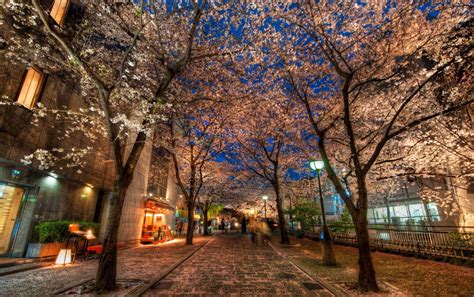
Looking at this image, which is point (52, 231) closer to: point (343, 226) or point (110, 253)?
point (110, 253)

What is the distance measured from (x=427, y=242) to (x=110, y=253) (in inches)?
599

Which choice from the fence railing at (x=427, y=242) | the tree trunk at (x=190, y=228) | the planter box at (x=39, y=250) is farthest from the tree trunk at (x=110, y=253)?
the fence railing at (x=427, y=242)

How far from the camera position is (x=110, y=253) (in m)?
5.97

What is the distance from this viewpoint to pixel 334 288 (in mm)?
6070

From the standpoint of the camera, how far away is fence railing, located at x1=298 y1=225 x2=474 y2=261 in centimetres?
972

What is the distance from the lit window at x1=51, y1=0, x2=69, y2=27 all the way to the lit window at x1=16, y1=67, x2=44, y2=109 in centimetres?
311

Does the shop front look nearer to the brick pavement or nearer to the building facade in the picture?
the building facade

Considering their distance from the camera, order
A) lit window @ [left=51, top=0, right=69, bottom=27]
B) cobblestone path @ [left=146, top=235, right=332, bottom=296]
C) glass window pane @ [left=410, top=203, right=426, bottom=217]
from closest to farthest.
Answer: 1. cobblestone path @ [left=146, top=235, right=332, bottom=296]
2. lit window @ [left=51, top=0, right=69, bottom=27]
3. glass window pane @ [left=410, top=203, right=426, bottom=217]

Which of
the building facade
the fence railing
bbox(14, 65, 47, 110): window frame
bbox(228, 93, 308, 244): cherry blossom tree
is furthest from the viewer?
bbox(228, 93, 308, 244): cherry blossom tree

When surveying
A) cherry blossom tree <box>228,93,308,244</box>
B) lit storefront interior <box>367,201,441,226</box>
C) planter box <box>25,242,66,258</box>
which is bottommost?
planter box <box>25,242,66,258</box>

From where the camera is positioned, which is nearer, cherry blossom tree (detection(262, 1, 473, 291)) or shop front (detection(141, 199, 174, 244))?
cherry blossom tree (detection(262, 1, 473, 291))

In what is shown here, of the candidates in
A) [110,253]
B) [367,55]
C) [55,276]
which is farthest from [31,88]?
[367,55]

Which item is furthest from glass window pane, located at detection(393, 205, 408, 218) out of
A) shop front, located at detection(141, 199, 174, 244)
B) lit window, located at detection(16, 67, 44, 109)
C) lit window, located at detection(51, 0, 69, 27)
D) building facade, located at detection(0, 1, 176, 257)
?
lit window, located at detection(51, 0, 69, 27)

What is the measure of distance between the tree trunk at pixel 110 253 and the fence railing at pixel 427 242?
13.9m
